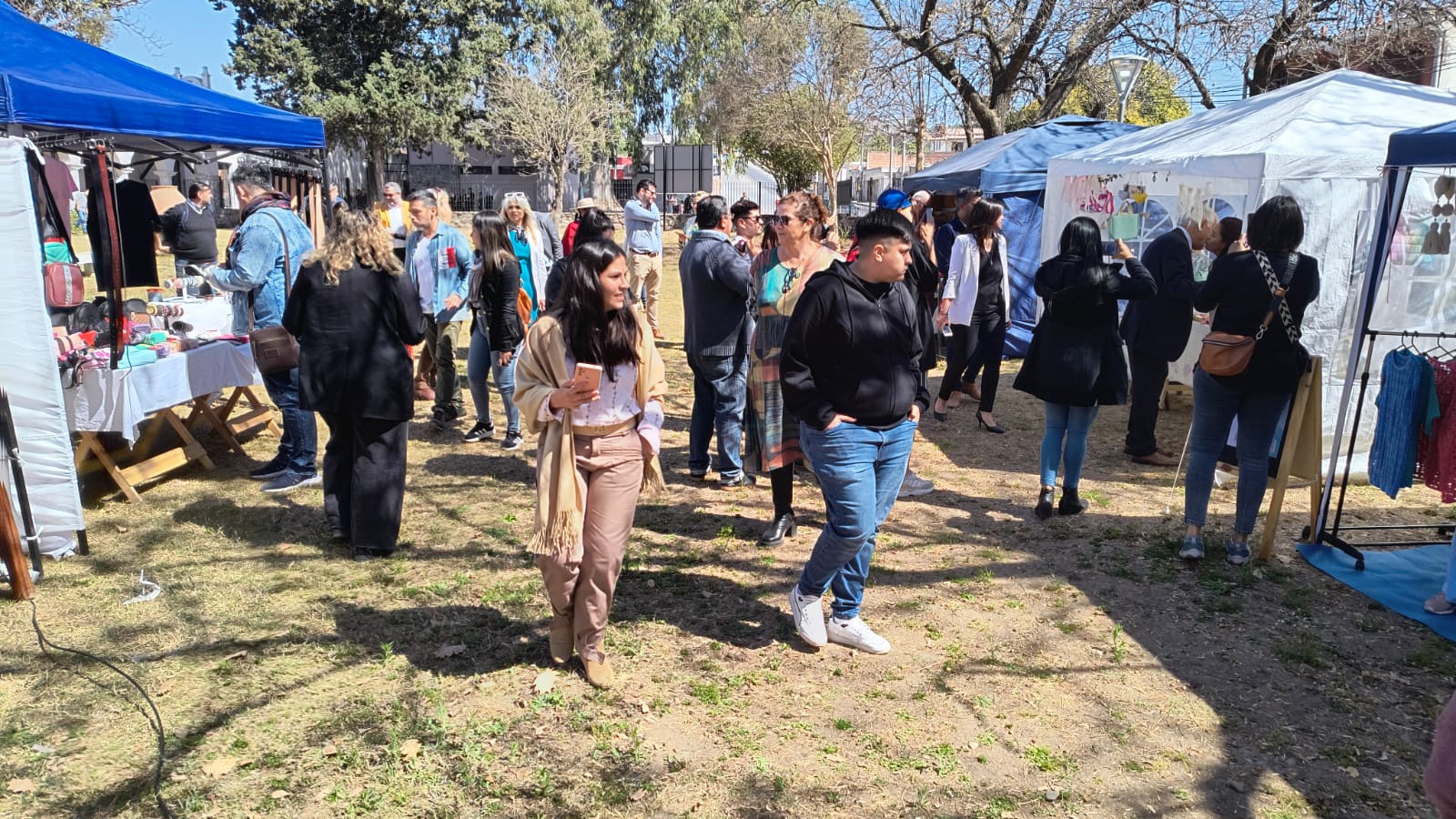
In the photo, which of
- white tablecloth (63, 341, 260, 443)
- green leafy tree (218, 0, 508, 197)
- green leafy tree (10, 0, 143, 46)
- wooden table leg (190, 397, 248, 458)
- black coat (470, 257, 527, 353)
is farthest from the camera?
green leafy tree (218, 0, 508, 197)

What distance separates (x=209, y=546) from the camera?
5008mm

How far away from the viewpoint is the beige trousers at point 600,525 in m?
3.38

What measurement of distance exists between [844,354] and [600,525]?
41.9 inches

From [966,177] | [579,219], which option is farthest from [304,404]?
[966,177]

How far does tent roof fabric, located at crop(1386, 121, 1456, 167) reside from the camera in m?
4.17

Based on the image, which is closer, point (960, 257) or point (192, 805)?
point (192, 805)

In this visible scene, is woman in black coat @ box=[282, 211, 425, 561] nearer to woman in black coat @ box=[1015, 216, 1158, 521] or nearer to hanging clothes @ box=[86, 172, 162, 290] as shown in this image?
woman in black coat @ box=[1015, 216, 1158, 521]

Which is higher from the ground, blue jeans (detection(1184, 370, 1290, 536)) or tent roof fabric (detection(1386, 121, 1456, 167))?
tent roof fabric (detection(1386, 121, 1456, 167))

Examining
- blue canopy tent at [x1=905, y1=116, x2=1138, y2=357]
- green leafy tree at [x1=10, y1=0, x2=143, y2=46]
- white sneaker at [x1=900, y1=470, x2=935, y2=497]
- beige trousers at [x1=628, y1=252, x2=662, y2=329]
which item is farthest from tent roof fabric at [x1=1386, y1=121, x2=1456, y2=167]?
green leafy tree at [x1=10, y1=0, x2=143, y2=46]

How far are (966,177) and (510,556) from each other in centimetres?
843

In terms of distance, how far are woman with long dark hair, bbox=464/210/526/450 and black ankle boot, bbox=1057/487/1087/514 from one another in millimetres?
3346

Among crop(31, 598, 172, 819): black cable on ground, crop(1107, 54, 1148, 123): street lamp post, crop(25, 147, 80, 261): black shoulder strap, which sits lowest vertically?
crop(31, 598, 172, 819): black cable on ground

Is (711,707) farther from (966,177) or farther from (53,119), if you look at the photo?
(966,177)

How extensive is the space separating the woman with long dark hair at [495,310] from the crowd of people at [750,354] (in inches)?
0.7
